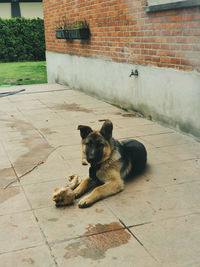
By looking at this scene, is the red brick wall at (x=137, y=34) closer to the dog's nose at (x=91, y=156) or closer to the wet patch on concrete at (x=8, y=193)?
the dog's nose at (x=91, y=156)

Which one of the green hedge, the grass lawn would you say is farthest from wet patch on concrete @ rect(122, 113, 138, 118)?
the green hedge

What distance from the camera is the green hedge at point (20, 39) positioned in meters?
23.4

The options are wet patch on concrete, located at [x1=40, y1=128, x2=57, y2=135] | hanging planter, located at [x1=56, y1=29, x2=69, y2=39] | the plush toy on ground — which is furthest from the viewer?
hanging planter, located at [x1=56, y1=29, x2=69, y2=39]

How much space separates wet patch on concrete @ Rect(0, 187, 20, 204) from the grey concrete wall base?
120 inches

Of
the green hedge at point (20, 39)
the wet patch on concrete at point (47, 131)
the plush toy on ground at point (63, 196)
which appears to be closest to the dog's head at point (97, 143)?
the plush toy on ground at point (63, 196)

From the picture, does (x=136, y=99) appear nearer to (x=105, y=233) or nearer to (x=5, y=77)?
(x=105, y=233)

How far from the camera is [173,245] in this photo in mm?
2857

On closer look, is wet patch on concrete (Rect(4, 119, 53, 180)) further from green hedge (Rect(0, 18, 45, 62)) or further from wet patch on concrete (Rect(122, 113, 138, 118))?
green hedge (Rect(0, 18, 45, 62))

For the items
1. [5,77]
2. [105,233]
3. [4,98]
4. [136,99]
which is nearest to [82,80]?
[4,98]

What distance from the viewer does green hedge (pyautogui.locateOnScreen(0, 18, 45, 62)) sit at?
23422 mm

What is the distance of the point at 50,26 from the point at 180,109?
8662mm

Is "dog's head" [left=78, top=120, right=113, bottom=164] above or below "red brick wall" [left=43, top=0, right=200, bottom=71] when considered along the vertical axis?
below

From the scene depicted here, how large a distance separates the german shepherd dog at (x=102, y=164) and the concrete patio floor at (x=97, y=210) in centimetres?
11

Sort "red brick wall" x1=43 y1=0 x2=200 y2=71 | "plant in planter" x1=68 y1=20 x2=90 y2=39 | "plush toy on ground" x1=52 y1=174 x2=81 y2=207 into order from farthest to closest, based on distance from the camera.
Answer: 1. "plant in planter" x1=68 y1=20 x2=90 y2=39
2. "red brick wall" x1=43 y1=0 x2=200 y2=71
3. "plush toy on ground" x1=52 y1=174 x2=81 y2=207
